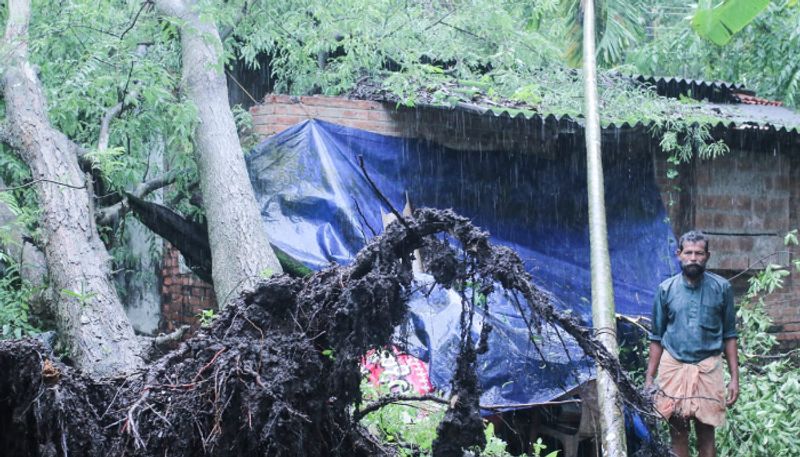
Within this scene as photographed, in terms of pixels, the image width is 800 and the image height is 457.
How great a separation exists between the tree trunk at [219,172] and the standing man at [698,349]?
2878 mm

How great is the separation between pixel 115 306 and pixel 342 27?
3920 millimetres

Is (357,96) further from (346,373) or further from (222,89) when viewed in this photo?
(346,373)

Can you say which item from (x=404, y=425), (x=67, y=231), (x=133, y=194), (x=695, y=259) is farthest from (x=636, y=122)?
(x=67, y=231)

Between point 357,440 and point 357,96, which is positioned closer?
point 357,440

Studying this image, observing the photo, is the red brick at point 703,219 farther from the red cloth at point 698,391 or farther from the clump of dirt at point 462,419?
the clump of dirt at point 462,419

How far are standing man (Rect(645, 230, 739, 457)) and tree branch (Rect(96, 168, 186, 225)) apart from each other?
430 centimetres

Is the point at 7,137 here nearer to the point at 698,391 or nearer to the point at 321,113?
the point at 321,113

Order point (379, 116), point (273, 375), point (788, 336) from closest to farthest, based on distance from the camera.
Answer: point (273, 375)
point (379, 116)
point (788, 336)

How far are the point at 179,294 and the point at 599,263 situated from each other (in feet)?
14.8

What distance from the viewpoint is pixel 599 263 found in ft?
20.9

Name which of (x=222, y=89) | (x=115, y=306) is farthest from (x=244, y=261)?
(x=222, y=89)

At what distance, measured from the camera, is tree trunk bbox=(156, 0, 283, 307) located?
6.35 m

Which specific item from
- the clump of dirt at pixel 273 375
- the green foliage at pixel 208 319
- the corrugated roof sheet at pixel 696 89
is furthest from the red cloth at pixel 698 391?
the corrugated roof sheet at pixel 696 89

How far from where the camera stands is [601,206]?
21.7 ft
